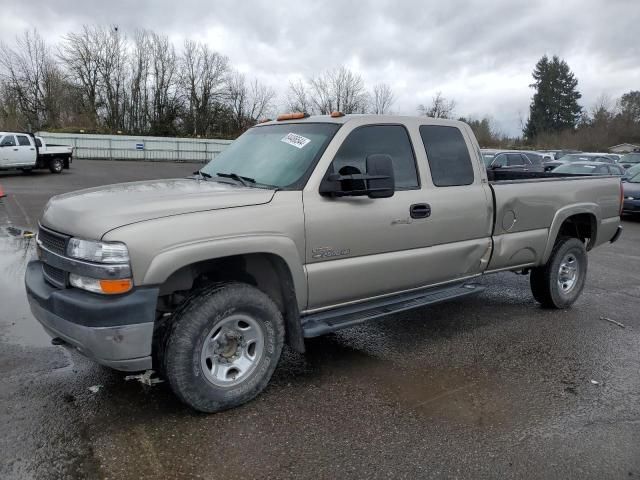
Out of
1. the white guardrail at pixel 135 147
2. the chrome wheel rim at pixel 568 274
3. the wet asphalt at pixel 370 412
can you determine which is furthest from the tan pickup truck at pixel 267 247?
the white guardrail at pixel 135 147

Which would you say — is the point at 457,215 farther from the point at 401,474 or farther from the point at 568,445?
the point at 401,474

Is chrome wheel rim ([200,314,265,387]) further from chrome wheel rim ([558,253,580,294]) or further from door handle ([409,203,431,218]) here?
chrome wheel rim ([558,253,580,294])

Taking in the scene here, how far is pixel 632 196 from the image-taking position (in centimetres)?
1491

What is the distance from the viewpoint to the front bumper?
2.92 meters

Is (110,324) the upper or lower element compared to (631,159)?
lower

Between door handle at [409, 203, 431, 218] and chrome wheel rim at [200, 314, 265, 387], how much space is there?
157cm

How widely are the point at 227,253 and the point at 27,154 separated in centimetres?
2273

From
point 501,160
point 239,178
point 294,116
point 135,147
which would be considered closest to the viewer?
point 239,178

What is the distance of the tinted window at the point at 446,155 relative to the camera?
4.53 m

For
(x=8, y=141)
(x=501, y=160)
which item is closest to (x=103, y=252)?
(x=501, y=160)

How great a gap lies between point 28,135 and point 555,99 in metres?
73.4

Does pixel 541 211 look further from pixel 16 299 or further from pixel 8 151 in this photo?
pixel 8 151

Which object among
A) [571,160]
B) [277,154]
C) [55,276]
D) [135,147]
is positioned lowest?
[55,276]

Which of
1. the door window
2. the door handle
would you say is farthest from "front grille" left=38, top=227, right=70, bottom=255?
the door window
